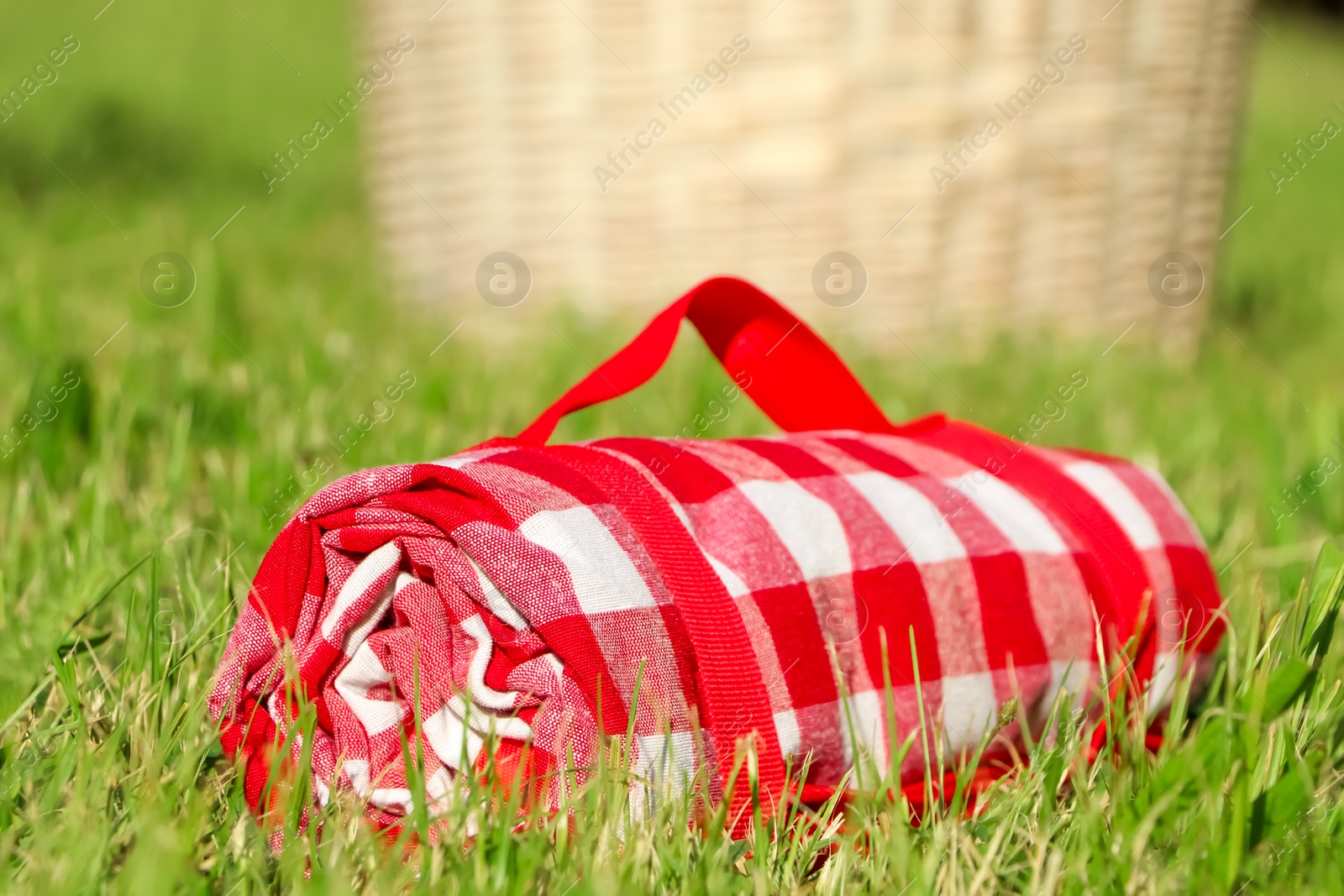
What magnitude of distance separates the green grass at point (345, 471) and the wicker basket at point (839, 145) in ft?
0.49

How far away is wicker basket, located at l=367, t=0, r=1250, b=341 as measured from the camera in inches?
79.0

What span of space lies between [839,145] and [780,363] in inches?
44.8

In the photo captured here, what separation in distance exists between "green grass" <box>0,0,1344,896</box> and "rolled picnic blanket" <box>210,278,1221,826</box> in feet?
0.14

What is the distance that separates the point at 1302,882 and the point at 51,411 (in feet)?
4.09

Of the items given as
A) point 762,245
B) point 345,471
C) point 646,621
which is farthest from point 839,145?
point 646,621

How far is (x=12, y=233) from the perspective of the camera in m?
2.52

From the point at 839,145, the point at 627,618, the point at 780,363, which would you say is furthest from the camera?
the point at 839,145

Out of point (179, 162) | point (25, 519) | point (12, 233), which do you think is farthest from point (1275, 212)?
point (25, 519)

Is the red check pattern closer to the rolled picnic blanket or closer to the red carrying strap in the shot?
the rolled picnic blanket

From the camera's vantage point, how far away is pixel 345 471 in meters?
1.28

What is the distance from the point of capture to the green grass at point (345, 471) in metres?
0.66

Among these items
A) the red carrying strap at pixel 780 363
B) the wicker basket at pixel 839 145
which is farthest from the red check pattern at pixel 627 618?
the wicker basket at pixel 839 145

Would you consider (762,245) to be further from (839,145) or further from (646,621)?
(646,621)

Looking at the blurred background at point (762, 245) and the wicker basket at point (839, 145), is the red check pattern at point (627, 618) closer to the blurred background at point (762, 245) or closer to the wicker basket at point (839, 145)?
the blurred background at point (762, 245)
